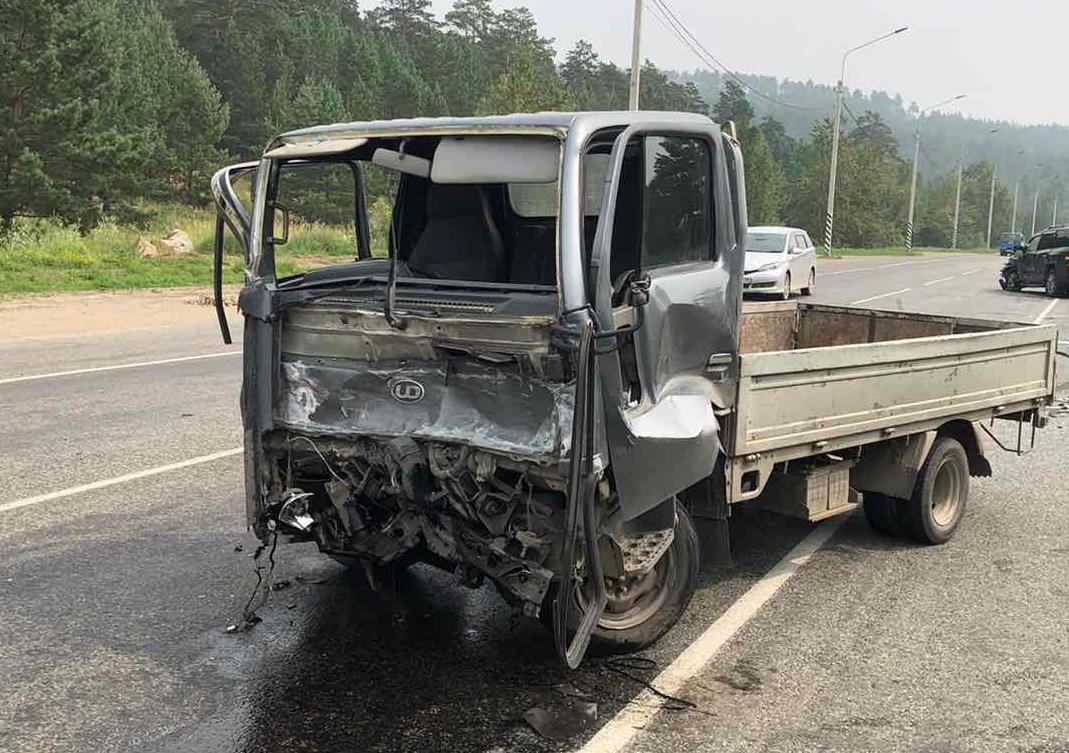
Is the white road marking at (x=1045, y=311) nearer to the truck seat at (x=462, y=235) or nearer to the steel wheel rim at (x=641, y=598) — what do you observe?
the truck seat at (x=462, y=235)

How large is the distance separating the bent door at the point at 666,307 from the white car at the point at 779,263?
1851cm

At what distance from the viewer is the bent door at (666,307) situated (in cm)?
396

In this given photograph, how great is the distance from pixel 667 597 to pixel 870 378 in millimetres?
1791

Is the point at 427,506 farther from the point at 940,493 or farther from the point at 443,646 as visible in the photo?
the point at 940,493

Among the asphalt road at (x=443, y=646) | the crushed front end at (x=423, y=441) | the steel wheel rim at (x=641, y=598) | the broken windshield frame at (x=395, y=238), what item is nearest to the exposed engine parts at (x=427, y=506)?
the crushed front end at (x=423, y=441)

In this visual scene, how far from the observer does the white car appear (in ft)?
78.5

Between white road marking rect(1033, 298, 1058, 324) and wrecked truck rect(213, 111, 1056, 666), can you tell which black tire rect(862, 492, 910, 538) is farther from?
white road marking rect(1033, 298, 1058, 324)

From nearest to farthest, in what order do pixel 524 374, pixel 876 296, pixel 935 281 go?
pixel 524 374, pixel 876 296, pixel 935 281

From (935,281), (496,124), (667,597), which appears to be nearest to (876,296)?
(935,281)

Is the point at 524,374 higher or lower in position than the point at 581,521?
higher

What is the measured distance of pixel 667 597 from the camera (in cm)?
455

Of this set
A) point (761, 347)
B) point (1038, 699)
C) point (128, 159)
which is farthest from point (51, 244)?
point (1038, 699)

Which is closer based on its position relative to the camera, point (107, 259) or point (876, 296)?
point (107, 259)

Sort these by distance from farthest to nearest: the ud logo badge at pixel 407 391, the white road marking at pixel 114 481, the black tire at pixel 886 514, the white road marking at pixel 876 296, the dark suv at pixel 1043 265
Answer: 1. the dark suv at pixel 1043 265
2. the white road marking at pixel 876 296
3. the white road marking at pixel 114 481
4. the black tire at pixel 886 514
5. the ud logo badge at pixel 407 391
